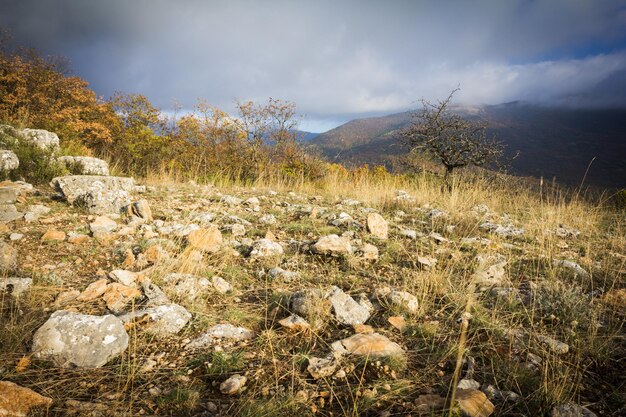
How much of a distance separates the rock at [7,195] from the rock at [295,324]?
4.77 metres

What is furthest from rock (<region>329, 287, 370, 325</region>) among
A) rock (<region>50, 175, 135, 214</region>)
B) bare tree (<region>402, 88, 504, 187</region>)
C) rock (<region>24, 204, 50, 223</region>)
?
bare tree (<region>402, 88, 504, 187</region>)

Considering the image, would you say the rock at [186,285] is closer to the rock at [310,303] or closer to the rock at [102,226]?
the rock at [310,303]

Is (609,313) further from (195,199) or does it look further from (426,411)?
(195,199)

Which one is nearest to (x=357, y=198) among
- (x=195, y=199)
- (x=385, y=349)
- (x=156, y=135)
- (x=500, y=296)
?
(x=195, y=199)

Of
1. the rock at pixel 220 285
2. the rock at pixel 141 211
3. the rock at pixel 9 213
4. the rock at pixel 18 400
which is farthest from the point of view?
the rock at pixel 141 211

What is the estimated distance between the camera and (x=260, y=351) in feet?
6.27

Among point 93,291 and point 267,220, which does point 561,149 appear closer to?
point 267,220

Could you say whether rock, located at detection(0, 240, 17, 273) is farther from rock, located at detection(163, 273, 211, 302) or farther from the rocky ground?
rock, located at detection(163, 273, 211, 302)

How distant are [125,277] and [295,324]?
61.3 inches

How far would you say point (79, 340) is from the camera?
1732mm

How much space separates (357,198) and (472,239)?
3.49 metres

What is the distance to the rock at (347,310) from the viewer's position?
2258 mm

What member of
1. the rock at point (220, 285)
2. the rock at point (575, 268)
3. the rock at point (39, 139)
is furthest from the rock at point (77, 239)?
the rock at point (575, 268)

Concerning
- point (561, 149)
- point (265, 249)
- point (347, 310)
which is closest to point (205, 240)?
point (265, 249)
